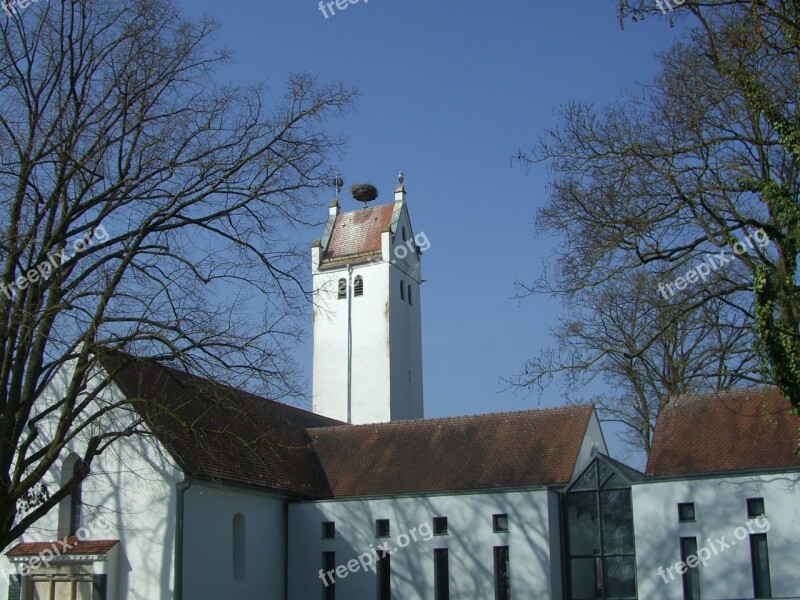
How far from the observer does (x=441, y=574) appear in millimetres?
26922

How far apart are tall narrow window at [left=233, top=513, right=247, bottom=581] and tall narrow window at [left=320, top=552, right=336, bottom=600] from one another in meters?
2.82

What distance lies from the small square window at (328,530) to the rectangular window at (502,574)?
5380 millimetres

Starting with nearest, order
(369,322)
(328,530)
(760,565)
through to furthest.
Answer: (760,565) < (328,530) < (369,322)

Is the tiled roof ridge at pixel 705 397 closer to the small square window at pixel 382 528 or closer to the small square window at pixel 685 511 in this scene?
the small square window at pixel 685 511

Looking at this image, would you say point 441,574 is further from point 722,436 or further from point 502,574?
point 722,436

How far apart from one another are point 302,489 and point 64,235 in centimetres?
1403

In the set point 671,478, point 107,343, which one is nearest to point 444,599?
point 671,478

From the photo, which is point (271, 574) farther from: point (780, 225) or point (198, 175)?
point (780, 225)

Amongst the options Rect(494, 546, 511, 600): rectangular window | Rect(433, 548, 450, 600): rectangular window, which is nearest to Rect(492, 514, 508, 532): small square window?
Rect(494, 546, 511, 600): rectangular window

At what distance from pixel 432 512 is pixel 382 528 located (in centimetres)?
178

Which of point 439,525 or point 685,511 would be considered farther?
point 439,525

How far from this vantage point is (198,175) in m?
18.6

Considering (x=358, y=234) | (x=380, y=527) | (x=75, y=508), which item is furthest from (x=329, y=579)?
(x=358, y=234)

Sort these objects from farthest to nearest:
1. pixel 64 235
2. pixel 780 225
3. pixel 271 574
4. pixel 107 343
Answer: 1. pixel 271 574
2. pixel 64 235
3. pixel 107 343
4. pixel 780 225
